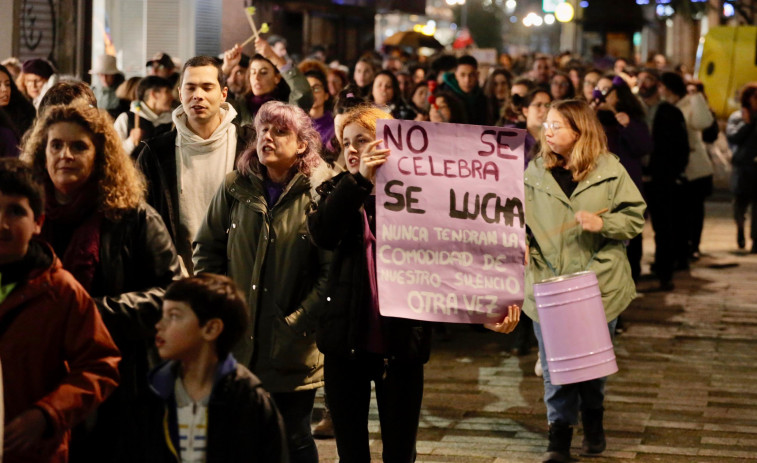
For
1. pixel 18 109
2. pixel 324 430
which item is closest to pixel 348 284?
pixel 324 430

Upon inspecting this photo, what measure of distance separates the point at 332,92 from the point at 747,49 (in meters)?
20.5

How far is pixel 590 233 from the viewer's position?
711 cm

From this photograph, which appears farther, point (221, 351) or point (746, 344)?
point (746, 344)

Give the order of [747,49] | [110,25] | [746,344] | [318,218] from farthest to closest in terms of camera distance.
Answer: [747,49] < [110,25] < [746,344] < [318,218]

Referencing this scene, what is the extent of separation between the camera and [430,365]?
980cm

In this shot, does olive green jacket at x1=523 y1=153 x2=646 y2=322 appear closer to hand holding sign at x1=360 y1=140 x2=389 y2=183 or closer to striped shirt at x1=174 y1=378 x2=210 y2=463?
hand holding sign at x1=360 y1=140 x2=389 y2=183

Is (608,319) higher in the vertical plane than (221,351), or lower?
lower

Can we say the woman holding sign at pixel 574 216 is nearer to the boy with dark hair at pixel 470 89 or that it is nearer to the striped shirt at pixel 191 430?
the striped shirt at pixel 191 430

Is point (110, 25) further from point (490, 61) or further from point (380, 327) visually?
point (380, 327)

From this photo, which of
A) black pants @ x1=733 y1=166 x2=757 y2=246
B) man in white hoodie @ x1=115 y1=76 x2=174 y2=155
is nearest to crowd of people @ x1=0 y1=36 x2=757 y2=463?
man in white hoodie @ x1=115 y1=76 x2=174 y2=155

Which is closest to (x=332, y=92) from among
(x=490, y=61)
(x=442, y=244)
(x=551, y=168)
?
(x=551, y=168)

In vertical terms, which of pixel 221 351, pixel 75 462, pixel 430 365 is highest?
pixel 221 351

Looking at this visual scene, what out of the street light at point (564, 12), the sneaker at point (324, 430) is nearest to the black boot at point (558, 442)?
the sneaker at point (324, 430)

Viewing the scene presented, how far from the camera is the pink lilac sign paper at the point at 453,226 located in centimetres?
545
